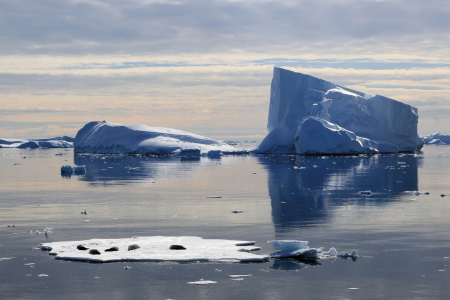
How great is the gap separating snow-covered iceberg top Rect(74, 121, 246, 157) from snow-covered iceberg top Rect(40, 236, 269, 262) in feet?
134

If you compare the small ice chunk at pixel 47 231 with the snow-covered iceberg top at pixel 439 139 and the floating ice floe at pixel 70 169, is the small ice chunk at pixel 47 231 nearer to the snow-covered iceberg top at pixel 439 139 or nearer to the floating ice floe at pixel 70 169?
the floating ice floe at pixel 70 169

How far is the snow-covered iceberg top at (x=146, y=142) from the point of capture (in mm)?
51281

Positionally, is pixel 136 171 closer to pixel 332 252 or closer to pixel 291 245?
pixel 291 245

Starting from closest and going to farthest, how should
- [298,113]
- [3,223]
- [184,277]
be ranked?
[184,277] < [3,223] < [298,113]

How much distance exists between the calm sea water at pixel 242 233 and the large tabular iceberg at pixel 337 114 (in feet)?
93.2

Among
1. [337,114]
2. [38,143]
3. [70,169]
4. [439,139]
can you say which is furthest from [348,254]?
[439,139]

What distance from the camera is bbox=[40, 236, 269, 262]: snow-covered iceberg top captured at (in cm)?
668

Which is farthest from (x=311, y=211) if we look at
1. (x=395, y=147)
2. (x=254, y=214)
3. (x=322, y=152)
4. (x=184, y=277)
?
(x=395, y=147)

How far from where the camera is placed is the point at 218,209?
11633 millimetres

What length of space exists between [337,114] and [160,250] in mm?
40592

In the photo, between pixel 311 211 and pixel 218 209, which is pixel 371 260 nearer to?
pixel 311 211

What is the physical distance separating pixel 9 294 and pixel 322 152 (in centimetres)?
3873

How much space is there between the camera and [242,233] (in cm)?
855

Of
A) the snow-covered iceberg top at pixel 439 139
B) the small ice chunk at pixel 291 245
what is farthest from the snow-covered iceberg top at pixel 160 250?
the snow-covered iceberg top at pixel 439 139
